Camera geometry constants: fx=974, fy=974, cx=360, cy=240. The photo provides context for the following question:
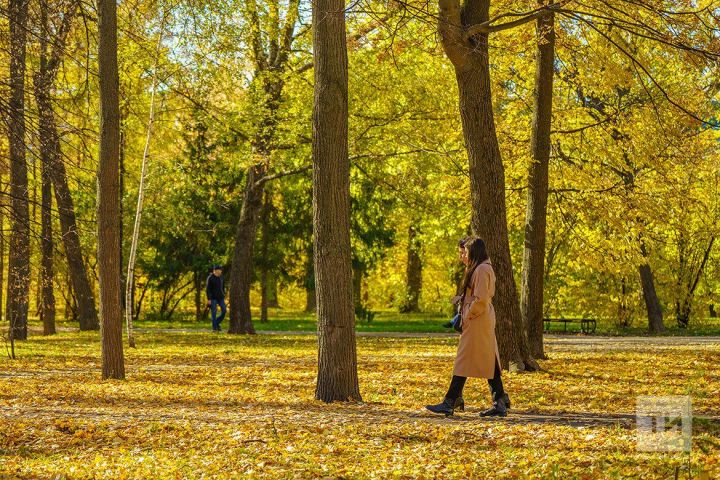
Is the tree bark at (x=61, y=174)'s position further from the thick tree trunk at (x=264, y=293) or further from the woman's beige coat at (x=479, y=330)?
the thick tree trunk at (x=264, y=293)

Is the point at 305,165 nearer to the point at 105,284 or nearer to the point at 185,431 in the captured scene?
the point at 105,284

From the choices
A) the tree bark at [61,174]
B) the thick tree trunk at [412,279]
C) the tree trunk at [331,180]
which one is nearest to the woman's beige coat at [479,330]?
the tree trunk at [331,180]

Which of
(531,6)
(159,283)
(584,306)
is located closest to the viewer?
(531,6)

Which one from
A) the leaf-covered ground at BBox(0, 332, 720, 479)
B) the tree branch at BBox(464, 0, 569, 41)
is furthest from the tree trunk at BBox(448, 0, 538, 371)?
the leaf-covered ground at BBox(0, 332, 720, 479)

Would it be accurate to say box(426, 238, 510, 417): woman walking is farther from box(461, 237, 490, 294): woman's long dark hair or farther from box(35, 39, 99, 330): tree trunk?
box(35, 39, 99, 330): tree trunk

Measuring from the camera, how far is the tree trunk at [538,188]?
52.5 ft

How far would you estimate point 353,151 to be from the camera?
23938mm

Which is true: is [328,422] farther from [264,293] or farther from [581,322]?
[264,293]

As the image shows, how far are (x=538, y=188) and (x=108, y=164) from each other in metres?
6.96

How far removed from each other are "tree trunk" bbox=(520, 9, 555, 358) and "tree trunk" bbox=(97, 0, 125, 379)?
21.9ft

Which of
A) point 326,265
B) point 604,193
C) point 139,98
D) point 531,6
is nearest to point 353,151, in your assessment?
point 139,98

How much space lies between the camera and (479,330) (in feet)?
32.8

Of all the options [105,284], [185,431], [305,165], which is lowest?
[185,431]

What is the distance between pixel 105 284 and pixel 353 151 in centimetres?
1119
